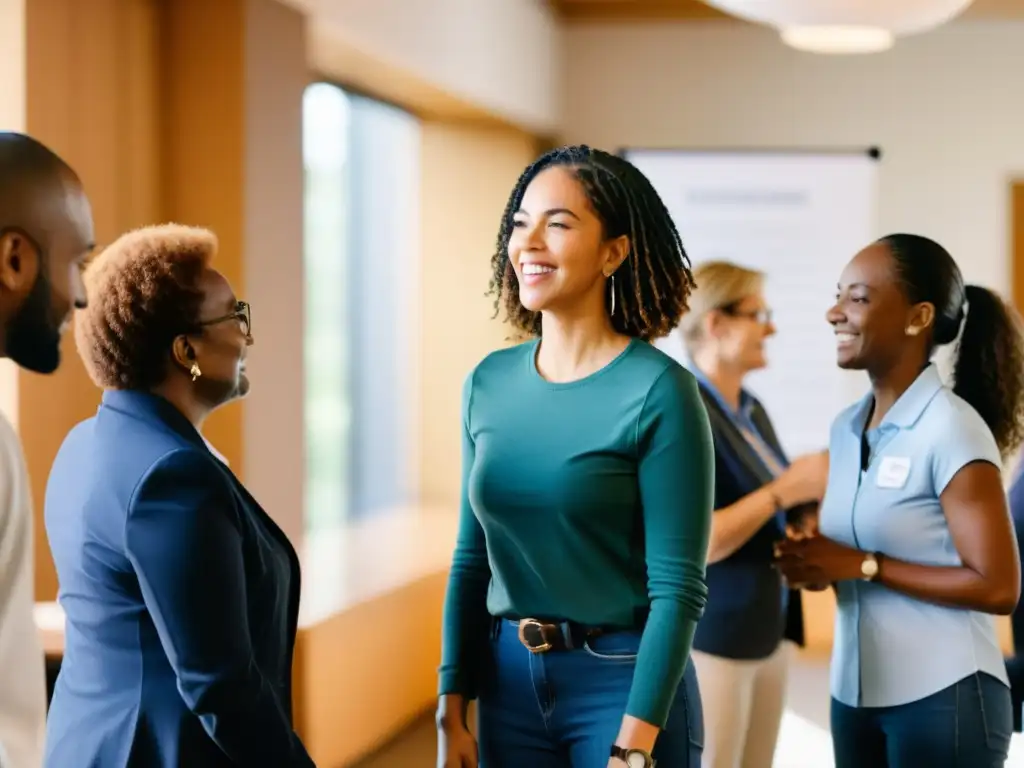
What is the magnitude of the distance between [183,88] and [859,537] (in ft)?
7.19

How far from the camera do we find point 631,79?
6598 mm

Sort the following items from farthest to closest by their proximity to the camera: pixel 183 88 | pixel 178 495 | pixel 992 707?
pixel 183 88 < pixel 992 707 < pixel 178 495

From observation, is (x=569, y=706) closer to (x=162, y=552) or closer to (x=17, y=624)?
(x=162, y=552)

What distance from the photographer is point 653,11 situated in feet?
21.1

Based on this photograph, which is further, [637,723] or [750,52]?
[750,52]

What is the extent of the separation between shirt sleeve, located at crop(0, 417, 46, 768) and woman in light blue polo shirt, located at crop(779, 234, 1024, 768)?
4.29 feet

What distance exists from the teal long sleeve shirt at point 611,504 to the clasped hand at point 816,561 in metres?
0.53

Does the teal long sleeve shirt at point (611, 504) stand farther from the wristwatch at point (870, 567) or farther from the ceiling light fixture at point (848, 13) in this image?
the ceiling light fixture at point (848, 13)

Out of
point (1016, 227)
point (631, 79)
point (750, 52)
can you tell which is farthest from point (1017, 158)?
point (631, 79)

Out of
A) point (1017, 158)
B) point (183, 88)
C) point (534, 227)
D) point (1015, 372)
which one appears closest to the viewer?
point (534, 227)

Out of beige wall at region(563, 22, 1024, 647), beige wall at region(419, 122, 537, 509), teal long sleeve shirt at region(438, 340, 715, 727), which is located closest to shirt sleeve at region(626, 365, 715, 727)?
teal long sleeve shirt at region(438, 340, 715, 727)

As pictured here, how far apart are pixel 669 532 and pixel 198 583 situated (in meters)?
0.59

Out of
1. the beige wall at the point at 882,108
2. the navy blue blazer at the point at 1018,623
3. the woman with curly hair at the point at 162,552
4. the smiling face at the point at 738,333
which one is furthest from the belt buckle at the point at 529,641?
the beige wall at the point at 882,108

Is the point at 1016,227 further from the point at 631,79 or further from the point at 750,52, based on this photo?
the point at 631,79
